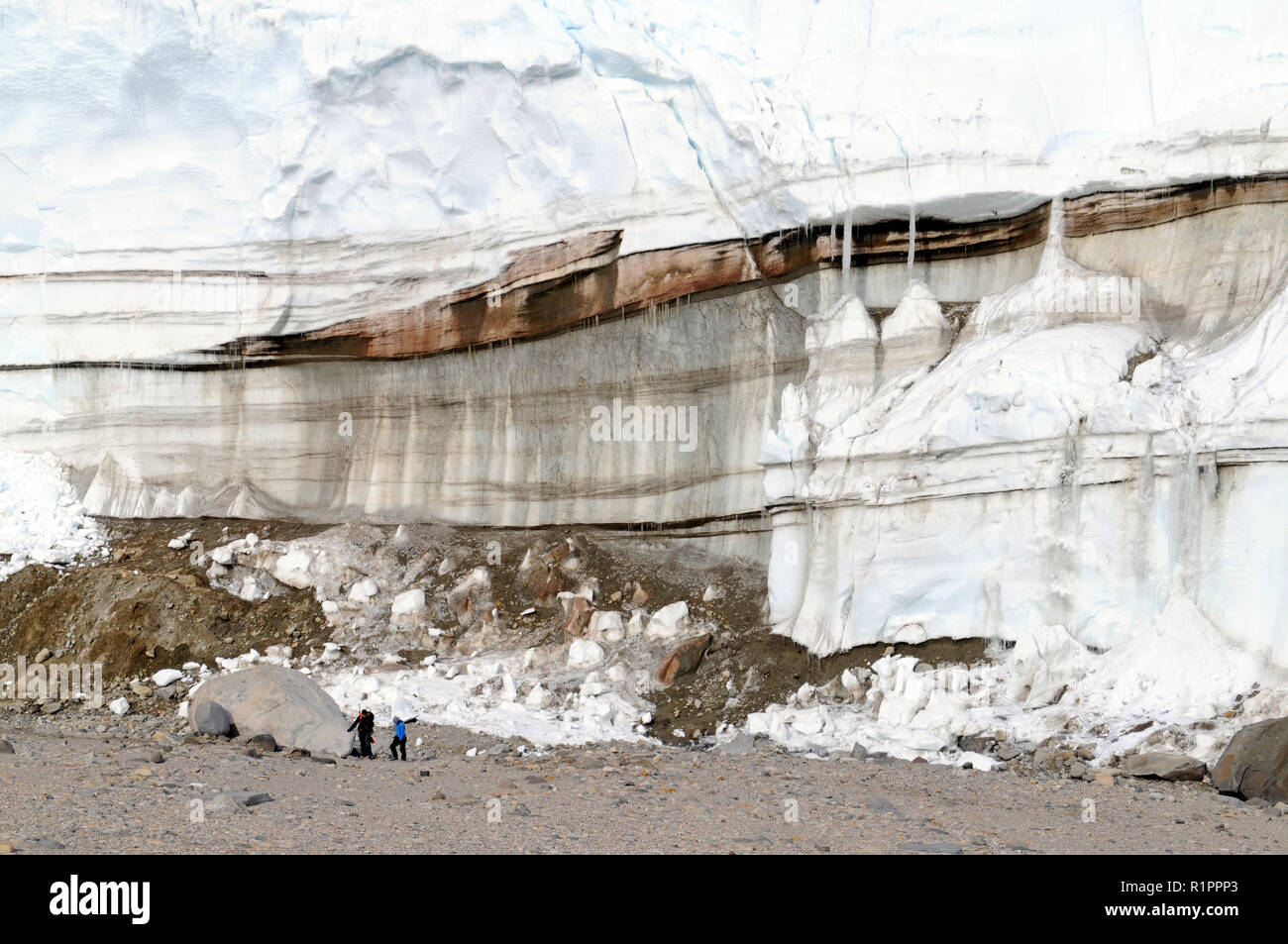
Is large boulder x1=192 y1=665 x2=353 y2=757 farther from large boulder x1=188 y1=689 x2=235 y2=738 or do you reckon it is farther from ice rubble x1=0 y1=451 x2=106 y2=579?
ice rubble x1=0 y1=451 x2=106 y2=579

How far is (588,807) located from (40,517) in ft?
42.8

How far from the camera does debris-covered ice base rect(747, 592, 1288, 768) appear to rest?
11570 millimetres

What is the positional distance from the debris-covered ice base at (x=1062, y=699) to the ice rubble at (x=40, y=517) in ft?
36.1

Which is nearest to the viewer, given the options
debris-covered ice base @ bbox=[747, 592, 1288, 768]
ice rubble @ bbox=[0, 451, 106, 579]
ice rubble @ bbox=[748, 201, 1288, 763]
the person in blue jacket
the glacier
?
debris-covered ice base @ bbox=[747, 592, 1288, 768]

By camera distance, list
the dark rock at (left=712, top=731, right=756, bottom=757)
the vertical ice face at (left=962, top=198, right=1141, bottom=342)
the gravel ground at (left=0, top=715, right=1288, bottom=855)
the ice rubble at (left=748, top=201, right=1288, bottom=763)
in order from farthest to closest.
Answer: the vertical ice face at (left=962, top=198, right=1141, bottom=342), the dark rock at (left=712, top=731, right=756, bottom=757), the ice rubble at (left=748, top=201, right=1288, bottom=763), the gravel ground at (left=0, top=715, right=1288, bottom=855)

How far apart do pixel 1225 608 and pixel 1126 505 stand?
1.41 meters

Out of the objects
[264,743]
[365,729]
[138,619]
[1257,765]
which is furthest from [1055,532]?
[138,619]

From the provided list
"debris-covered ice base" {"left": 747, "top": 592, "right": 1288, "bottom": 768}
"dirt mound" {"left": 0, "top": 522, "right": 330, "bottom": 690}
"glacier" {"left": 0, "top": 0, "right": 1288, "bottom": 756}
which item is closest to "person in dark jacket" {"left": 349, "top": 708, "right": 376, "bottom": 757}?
"glacier" {"left": 0, "top": 0, "right": 1288, "bottom": 756}

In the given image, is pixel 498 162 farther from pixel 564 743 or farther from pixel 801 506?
pixel 564 743

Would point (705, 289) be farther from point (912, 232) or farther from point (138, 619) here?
point (138, 619)

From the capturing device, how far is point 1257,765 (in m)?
10.1

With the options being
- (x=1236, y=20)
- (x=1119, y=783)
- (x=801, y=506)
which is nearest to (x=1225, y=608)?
(x=1119, y=783)

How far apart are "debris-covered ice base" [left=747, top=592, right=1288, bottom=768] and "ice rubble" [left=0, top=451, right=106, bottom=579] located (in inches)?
433

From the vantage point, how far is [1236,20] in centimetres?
1656
